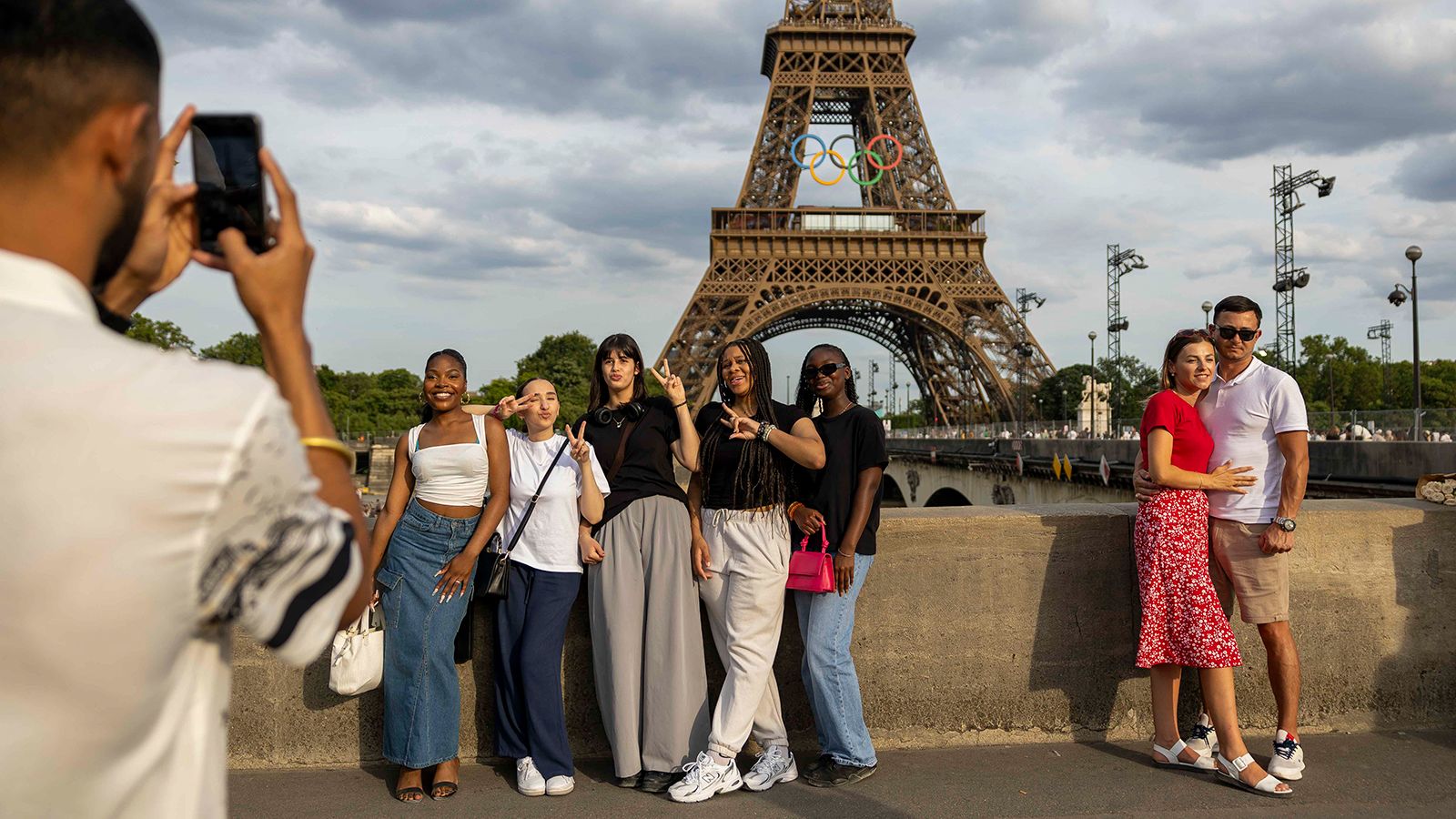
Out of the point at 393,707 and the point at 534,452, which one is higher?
the point at 534,452

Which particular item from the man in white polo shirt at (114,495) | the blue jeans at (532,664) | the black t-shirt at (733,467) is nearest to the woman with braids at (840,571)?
the black t-shirt at (733,467)

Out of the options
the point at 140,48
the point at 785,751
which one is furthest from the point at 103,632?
the point at 785,751

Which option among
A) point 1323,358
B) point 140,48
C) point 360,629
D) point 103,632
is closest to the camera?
point 103,632

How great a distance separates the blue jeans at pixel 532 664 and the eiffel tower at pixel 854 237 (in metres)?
42.3

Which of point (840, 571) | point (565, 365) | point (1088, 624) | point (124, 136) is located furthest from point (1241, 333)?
point (565, 365)

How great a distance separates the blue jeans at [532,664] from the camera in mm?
4547

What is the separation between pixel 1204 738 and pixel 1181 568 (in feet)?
2.58

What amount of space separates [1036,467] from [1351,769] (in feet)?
81.2

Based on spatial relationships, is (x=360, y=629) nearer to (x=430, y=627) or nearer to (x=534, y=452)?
(x=430, y=627)

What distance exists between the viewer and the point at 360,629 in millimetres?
4469

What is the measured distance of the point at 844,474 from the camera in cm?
475

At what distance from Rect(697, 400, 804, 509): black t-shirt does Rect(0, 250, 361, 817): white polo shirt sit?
3.62m

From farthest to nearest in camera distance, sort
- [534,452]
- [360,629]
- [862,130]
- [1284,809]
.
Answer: [862,130] < [534,452] < [360,629] < [1284,809]

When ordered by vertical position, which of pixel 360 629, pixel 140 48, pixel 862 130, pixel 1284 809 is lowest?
pixel 1284 809
